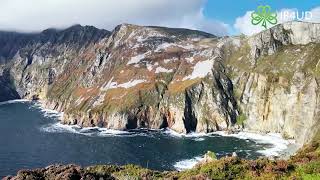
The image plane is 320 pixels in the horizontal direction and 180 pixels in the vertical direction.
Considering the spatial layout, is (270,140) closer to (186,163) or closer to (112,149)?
(186,163)

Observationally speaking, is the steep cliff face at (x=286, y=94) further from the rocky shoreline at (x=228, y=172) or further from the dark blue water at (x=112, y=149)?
the rocky shoreline at (x=228, y=172)

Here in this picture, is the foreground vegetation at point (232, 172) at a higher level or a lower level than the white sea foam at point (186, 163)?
higher

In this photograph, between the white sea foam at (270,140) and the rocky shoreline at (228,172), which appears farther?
the white sea foam at (270,140)

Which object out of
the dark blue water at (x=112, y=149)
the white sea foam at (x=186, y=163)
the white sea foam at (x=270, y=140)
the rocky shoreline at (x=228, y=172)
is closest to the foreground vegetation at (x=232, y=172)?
the rocky shoreline at (x=228, y=172)

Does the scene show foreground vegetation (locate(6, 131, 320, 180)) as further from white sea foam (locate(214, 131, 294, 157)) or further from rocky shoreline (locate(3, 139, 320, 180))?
white sea foam (locate(214, 131, 294, 157))

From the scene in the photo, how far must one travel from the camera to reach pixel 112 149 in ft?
542

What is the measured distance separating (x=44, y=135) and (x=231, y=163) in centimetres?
16477

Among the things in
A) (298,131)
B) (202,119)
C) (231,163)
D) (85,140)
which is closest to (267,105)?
(202,119)

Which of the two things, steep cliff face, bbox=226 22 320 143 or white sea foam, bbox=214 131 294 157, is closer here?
white sea foam, bbox=214 131 294 157

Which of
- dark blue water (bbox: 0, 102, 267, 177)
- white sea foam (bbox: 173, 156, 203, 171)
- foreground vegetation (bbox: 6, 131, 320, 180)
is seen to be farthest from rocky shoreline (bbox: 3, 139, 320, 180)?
dark blue water (bbox: 0, 102, 267, 177)

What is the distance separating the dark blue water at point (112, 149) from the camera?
14700cm

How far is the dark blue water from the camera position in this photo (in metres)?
147

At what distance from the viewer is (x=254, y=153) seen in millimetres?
146500

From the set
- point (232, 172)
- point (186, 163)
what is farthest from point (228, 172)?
point (186, 163)
